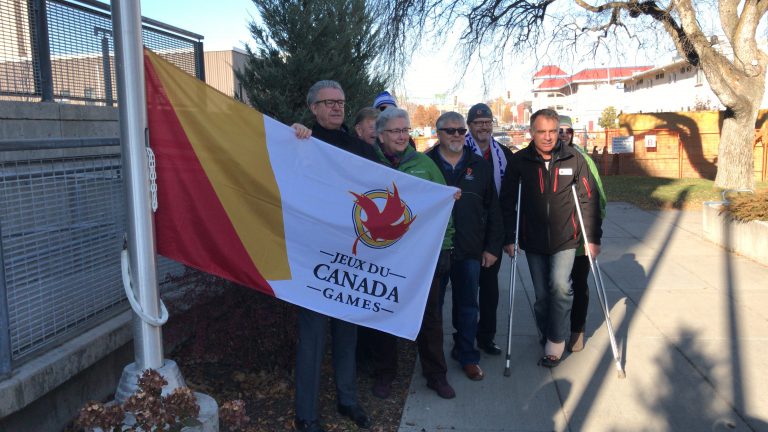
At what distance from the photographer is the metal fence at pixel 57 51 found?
4426 millimetres

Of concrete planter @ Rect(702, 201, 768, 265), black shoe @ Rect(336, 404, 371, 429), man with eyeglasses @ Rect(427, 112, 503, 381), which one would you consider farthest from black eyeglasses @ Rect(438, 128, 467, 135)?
concrete planter @ Rect(702, 201, 768, 265)

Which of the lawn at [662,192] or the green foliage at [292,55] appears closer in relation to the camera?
the green foliage at [292,55]

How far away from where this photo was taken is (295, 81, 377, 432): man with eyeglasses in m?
3.99

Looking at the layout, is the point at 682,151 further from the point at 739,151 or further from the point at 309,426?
the point at 309,426

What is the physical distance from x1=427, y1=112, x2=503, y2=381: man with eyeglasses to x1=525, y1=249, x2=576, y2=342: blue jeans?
1.50 feet

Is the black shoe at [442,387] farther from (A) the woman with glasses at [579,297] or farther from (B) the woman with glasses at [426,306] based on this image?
(A) the woman with glasses at [579,297]

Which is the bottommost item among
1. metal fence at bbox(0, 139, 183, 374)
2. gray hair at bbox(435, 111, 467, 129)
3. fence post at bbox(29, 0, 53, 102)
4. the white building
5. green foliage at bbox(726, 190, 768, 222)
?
green foliage at bbox(726, 190, 768, 222)

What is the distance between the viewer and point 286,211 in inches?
149

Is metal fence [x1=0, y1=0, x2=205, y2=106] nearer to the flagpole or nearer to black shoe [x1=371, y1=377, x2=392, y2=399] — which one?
the flagpole

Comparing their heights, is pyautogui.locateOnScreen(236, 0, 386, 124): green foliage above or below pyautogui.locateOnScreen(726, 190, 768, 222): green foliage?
above

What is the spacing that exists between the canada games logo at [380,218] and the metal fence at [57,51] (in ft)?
6.43

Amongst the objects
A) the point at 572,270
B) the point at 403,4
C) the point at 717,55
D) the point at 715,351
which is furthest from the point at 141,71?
the point at 717,55

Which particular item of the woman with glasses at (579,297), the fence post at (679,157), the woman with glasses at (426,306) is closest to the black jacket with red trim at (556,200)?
the woman with glasses at (579,297)

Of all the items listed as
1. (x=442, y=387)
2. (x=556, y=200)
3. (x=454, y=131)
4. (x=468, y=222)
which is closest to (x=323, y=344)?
(x=442, y=387)
